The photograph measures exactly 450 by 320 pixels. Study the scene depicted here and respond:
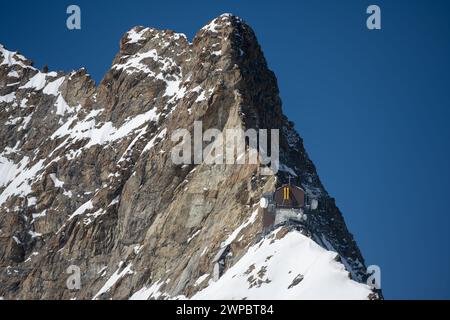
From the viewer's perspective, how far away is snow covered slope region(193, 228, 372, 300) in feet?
414

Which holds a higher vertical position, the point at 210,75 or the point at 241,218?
the point at 210,75

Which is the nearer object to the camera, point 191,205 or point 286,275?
point 286,275

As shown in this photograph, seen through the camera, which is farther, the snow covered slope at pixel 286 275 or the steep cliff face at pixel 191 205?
the steep cliff face at pixel 191 205

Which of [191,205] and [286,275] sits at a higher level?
[191,205]

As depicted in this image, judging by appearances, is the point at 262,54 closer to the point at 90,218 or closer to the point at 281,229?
the point at 90,218

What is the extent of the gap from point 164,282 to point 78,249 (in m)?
27.8

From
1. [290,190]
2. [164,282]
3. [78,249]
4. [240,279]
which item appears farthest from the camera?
[78,249]

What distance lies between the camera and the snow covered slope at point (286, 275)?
126 m

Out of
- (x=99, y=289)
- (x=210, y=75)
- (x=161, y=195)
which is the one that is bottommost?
(x=99, y=289)

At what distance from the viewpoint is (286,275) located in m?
136

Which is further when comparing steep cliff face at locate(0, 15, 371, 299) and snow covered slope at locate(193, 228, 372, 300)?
steep cliff face at locate(0, 15, 371, 299)

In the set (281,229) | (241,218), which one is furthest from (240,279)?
(241,218)
